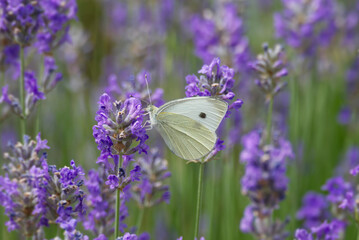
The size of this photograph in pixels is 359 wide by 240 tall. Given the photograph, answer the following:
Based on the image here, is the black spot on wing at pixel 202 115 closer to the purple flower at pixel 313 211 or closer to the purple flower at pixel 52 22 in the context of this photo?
the purple flower at pixel 52 22

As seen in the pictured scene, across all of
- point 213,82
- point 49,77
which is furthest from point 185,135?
point 49,77

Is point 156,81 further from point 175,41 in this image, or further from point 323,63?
point 323,63

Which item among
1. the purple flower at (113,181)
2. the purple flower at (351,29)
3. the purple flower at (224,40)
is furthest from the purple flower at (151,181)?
the purple flower at (351,29)

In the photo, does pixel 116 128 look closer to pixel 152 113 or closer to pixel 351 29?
pixel 152 113

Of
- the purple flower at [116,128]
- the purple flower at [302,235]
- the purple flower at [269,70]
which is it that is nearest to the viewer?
the purple flower at [116,128]

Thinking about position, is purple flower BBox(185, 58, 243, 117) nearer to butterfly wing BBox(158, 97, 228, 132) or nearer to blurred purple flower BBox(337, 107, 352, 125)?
butterfly wing BBox(158, 97, 228, 132)

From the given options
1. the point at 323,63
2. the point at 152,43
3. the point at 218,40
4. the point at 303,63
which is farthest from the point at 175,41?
the point at 323,63

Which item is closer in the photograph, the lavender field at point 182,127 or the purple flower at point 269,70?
the lavender field at point 182,127
